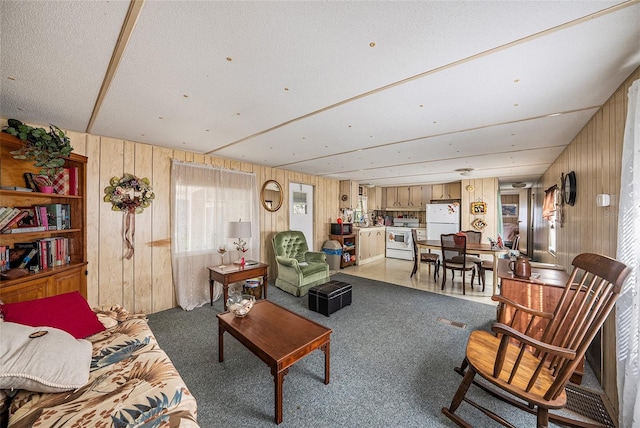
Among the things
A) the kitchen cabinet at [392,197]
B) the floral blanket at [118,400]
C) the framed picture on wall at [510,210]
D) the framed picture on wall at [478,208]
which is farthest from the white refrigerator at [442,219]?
the floral blanket at [118,400]

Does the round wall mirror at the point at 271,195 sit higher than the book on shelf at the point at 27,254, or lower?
higher

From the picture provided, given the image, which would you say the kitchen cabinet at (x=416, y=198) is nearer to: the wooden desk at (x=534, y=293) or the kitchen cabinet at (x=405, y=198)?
the kitchen cabinet at (x=405, y=198)

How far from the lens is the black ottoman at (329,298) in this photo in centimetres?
312

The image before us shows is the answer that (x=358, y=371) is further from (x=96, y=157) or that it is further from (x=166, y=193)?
(x=96, y=157)

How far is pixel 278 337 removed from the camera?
6.04ft

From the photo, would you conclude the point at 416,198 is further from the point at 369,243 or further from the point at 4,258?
the point at 4,258

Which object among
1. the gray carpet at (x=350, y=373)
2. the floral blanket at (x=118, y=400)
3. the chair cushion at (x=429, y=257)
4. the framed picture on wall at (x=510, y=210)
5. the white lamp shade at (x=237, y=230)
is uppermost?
the framed picture on wall at (x=510, y=210)

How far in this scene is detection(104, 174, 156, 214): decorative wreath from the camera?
2861mm

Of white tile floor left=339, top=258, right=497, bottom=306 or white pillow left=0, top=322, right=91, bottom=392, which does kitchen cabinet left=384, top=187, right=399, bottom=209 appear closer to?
white tile floor left=339, top=258, right=497, bottom=306

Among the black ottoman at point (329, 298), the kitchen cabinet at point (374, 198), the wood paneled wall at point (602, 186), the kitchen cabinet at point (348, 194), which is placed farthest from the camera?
the kitchen cabinet at point (374, 198)

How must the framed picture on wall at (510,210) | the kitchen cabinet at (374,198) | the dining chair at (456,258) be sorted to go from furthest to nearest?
the kitchen cabinet at (374,198)
the framed picture on wall at (510,210)
the dining chair at (456,258)

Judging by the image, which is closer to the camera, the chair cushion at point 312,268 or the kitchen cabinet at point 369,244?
the chair cushion at point 312,268

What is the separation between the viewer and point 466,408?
5.50ft

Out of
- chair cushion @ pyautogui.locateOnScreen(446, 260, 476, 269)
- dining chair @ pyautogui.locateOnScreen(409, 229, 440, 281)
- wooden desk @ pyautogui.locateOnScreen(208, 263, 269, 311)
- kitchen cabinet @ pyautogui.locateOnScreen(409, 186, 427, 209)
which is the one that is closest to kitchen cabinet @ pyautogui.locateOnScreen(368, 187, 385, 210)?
kitchen cabinet @ pyautogui.locateOnScreen(409, 186, 427, 209)
